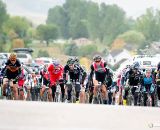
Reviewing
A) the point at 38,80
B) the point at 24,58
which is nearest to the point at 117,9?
the point at 24,58

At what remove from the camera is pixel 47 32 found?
56.6 metres

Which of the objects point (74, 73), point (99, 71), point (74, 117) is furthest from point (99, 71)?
point (74, 117)

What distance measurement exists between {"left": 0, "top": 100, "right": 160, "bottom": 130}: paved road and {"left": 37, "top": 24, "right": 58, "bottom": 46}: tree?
A: 4195 cm

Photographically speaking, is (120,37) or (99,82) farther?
(120,37)

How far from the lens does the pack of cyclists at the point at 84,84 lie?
53.9ft

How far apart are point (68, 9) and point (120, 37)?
6422 mm

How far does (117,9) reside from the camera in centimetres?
7325

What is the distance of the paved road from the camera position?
36.5ft

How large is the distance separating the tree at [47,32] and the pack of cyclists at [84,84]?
3844cm

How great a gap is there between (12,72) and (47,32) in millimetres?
40233

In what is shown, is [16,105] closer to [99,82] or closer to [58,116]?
[58,116]

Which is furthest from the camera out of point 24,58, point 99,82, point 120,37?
point 120,37

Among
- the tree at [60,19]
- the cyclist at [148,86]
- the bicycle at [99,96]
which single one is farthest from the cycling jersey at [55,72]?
the tree at [60,19]

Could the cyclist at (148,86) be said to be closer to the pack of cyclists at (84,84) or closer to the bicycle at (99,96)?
the pack of cyclists at (84,84)
